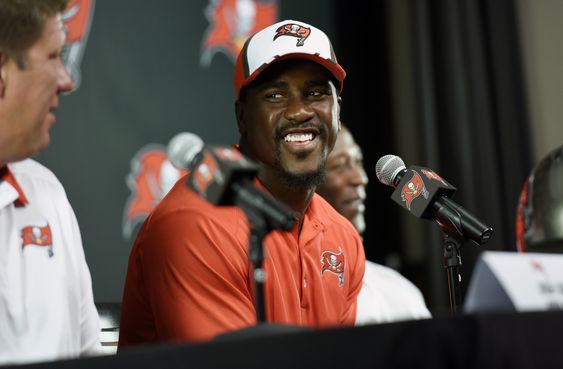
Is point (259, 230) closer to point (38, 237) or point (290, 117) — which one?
point (38, 237)

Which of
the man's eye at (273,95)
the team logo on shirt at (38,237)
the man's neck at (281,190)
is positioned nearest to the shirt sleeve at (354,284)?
the man's neck at (281,190)

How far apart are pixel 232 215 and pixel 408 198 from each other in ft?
1.26

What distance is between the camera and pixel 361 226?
359 cm

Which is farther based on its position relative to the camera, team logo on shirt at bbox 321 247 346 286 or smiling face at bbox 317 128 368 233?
smiling face at bbox 317 128 368 233

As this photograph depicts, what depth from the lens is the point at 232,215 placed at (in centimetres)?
187

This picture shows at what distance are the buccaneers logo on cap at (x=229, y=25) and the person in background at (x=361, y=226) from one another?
2.26 feet

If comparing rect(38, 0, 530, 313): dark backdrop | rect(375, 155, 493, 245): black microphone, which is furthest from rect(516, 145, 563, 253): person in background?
rect(38, 0, 530, 313): dark backdrop

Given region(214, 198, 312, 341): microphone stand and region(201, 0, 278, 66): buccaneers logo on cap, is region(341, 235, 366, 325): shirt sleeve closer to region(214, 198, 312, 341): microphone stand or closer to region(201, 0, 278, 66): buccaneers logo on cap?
region(214, 198, 312, 341): microphone stand

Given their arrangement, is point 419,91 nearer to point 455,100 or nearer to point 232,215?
point 455,100

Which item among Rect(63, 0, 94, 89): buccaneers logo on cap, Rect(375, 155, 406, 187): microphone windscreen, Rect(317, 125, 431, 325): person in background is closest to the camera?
Rect(375, 155, 406, 187): microphone windscreen

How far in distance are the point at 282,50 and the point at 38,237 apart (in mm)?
713

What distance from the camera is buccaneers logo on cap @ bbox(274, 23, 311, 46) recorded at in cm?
204

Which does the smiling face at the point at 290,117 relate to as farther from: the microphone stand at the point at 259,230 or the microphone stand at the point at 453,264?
the microphone stand at the point at 259,230

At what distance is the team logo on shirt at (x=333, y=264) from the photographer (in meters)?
2.04
